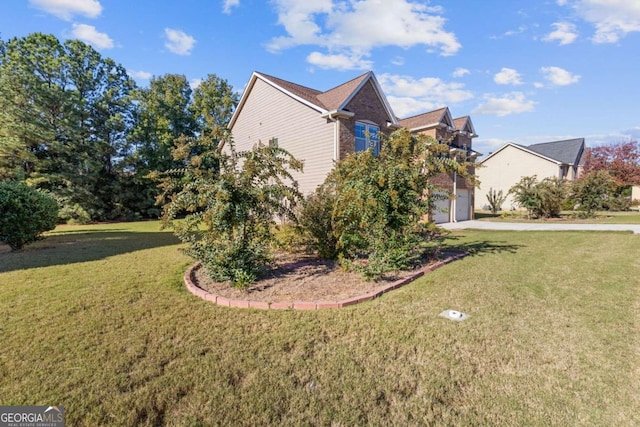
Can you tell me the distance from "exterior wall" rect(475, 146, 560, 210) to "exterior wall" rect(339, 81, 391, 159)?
747 inches

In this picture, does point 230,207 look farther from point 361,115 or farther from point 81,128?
point 81,128

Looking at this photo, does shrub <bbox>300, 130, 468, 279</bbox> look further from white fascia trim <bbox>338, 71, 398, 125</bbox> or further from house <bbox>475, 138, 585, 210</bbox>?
house <bbox>475, 138, 585, 210</bbox>

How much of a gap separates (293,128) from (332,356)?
1455 cm

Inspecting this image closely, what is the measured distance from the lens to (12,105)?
18547mm

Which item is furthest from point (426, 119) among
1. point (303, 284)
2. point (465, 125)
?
point (303, 284)

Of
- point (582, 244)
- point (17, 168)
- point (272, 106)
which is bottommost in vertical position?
point (582, 244)

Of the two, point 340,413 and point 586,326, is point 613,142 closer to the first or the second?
point 586,326

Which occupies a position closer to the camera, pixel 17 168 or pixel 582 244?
pixel 582 244

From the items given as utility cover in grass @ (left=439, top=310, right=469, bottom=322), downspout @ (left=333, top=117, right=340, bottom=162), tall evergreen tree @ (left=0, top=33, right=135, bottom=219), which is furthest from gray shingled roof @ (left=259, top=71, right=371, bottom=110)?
tall evergreen tree @ (left=0, top=33, right=135, bottom=219)

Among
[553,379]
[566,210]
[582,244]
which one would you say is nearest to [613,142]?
[566,210]

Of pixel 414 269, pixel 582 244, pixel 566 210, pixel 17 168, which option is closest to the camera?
pixel 414 269

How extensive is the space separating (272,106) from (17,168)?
55.6 ft

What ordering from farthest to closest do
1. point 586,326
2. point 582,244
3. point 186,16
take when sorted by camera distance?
1. point 186,16
2. point 582,244
3. point 586,326

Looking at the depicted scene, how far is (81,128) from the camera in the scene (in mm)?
21000
